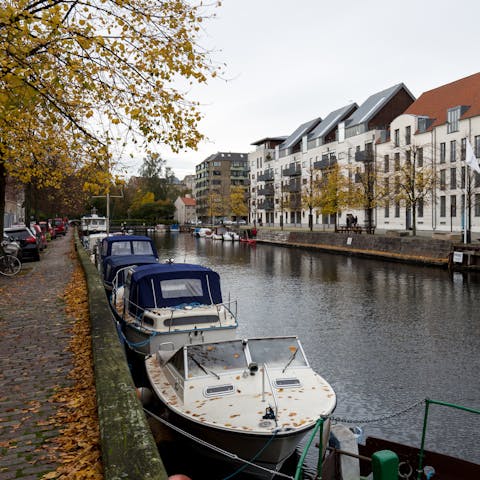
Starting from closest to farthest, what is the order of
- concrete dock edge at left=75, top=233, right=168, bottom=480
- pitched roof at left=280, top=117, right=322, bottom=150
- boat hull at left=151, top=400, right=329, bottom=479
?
concrete dock edge at left=75, top=233, right=168, bottom=480 < boat hull at left=151, top=400, right=329, bottom=479 < pitched roof at left=280, top=117, right=322, bottom=150

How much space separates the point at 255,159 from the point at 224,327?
3802 inches

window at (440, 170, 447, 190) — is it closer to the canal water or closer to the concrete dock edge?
the canal water

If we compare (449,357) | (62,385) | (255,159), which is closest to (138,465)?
(62,385)

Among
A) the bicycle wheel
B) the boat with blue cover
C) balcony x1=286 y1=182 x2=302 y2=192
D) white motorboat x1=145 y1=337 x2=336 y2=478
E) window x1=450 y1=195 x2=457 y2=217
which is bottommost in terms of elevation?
white motorboat x1=145 y1=337 x2=336 y2=478

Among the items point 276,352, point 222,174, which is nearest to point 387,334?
point 276,352

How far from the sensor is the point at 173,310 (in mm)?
12117

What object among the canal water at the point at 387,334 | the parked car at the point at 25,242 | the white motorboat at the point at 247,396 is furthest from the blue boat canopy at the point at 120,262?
the white motorboat at the point at 247,396

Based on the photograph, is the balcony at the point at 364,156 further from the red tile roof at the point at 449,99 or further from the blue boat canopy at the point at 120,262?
the blue boat canopy at the point at 120,262

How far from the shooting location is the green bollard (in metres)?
5.32

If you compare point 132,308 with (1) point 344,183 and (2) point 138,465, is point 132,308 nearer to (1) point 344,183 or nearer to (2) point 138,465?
(2) point 138,465

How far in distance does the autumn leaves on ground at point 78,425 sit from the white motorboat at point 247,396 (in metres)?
1.39

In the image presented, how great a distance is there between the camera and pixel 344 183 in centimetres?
5900

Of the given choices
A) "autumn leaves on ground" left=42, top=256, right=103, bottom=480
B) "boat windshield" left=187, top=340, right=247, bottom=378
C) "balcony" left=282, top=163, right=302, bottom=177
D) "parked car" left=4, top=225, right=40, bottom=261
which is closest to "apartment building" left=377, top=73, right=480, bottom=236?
"balcony" left=282, top=163, right=302, bottom=177

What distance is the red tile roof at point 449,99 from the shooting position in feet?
163
